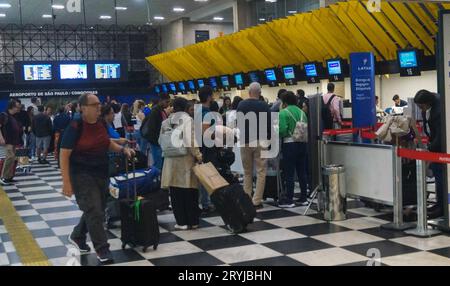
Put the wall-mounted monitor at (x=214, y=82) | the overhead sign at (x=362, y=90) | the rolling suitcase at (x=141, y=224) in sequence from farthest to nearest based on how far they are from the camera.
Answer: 1. the wall-mounted monitor at (x=214, y=82)
2. the overhead sign at (x=362, y=90)
3. the rolling suitcase at (x=141, y=224)

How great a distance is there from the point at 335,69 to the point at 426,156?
8377mm

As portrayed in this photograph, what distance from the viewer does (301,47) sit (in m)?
14.5

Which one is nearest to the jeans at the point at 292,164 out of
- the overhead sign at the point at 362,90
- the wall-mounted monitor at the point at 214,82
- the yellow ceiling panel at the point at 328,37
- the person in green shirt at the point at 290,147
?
the person in green shirt at the point at 290,147

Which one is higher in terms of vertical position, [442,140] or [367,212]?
[442,140]

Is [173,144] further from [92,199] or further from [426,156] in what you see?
[426,156]

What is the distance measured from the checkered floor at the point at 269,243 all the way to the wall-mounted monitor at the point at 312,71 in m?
7.54

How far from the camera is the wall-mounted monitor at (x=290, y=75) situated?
600 inches

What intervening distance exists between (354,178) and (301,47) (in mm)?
8564

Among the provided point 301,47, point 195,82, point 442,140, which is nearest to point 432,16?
point 301,47

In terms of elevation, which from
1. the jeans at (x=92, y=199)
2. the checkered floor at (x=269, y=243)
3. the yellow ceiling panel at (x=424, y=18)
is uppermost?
the yellow ceiling panel at (x=424, y=18)

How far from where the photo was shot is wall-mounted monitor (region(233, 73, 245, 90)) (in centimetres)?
1798

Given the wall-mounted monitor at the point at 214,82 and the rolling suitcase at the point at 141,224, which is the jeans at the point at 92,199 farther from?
the wall-mounted monitor at the point at 214,82

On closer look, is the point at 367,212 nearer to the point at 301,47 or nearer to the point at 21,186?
the point at 21,186

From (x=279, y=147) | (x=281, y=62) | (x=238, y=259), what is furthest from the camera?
(x=281, y=62)
